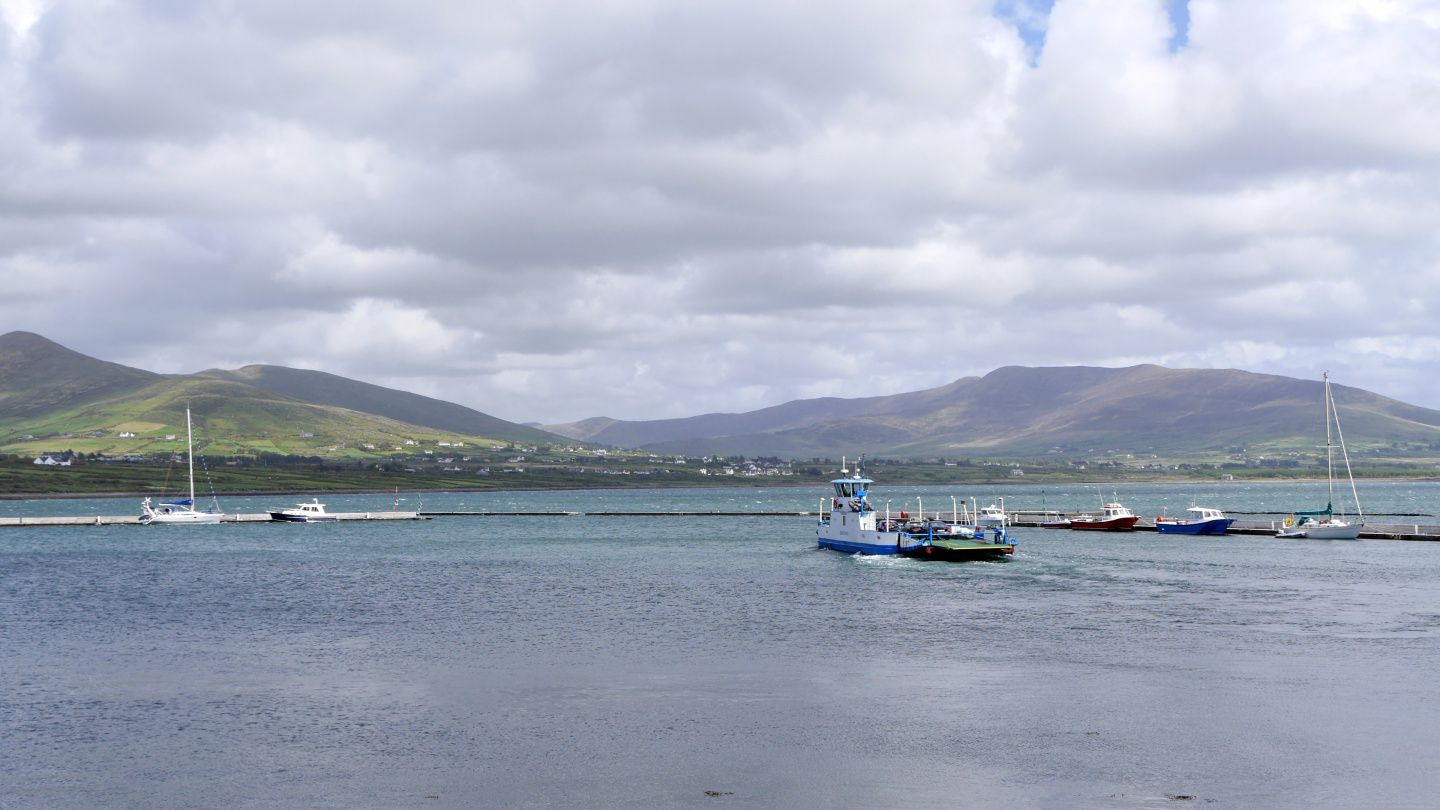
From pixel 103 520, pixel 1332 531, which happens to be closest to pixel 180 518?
pixel 103 520

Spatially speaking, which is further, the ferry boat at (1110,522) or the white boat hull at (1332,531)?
the ferry boat at (1110,522)

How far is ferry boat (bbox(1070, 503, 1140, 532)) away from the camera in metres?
148

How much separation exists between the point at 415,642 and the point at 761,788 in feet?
98.0

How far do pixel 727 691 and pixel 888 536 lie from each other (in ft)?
230

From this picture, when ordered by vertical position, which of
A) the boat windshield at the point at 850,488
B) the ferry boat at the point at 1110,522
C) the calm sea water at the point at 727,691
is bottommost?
the ferry boat at the point at 1110,522

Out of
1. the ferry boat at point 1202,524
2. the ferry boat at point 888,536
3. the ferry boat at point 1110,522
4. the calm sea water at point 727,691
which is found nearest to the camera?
the calm sea water at point 727,691

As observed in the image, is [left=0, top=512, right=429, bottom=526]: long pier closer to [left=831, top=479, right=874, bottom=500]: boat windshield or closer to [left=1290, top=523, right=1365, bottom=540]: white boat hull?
[left=831, top=479, right=874, bottom=500]: boat windshield

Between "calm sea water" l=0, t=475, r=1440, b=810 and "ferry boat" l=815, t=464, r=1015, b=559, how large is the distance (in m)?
17.5

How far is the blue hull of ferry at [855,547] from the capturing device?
106m

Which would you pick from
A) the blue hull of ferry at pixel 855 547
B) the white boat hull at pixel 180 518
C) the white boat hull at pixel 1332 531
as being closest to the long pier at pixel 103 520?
the white boat hull at pixel 180 518

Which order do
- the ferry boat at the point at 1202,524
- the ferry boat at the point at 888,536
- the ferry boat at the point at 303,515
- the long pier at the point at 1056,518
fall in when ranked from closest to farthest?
the ferry boat at the point at 888,536
the long pier at the point at 1056,518
the ferry boat at the point at 1202,524
the ferry boat at the point at 303,515

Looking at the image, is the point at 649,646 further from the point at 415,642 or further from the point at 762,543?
the point at 762,543

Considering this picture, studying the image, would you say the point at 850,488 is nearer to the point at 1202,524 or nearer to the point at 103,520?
the point at 1202,524

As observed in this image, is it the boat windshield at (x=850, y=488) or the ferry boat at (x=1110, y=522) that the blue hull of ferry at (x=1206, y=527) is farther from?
the boat windshield at (x=850, y=488)
